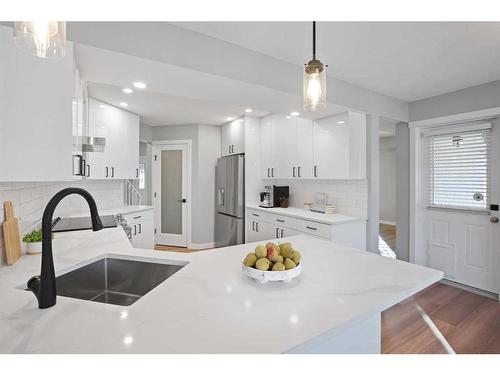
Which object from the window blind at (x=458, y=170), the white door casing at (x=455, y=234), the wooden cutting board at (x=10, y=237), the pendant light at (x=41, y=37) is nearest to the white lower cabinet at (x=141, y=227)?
the wooden cutting board at (x=10, y=237)

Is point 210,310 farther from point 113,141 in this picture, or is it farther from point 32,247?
point 113,141

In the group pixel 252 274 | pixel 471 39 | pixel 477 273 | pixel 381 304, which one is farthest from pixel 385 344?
pixel 471 39

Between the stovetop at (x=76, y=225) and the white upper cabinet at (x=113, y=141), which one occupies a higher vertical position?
the white upper cabinet at (x=113, y=141)

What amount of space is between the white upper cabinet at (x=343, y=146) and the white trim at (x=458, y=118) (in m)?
0.91

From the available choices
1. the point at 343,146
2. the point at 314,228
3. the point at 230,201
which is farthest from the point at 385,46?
the point at 230,201

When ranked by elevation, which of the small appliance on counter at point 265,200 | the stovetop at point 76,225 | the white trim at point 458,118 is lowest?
the stovetop at point 76,225

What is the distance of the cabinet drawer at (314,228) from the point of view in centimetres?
289

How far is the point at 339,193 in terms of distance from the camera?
3.55m

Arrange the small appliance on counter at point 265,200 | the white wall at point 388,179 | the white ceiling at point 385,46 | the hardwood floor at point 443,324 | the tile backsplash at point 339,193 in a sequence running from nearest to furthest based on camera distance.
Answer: the white ceiling at point 385,46
the hardwood floor at point 443,324
the tile backsplash at point 339,193
the small appliance on counter at point 265,200
the white wall at point 388,179

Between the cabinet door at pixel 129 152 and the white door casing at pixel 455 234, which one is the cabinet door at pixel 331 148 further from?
the cabinet door at pixel 129 152

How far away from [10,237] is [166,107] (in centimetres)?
286

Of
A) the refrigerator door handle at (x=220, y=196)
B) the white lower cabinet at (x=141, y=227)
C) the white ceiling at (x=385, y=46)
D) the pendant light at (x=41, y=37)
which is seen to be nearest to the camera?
the pendant light at (x=41, y=37)
